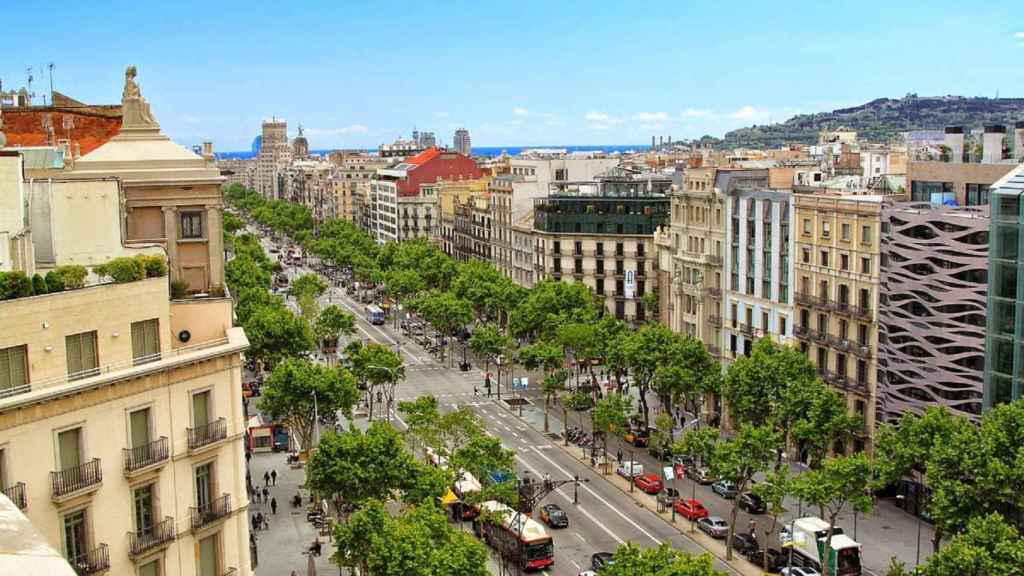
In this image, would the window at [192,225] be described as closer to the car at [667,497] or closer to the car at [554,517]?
the car at [554,517]

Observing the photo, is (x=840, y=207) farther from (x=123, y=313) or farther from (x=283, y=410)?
(x=123, y=313)

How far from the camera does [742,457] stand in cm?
6247

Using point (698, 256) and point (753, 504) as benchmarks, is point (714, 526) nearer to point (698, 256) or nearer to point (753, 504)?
point (753, 504)

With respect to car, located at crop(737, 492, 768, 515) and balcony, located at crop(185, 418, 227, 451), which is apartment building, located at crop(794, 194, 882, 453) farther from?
balcony, located at crop(185, 418, 227, 451)

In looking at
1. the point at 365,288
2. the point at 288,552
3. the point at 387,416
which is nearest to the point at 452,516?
the point at 288,552

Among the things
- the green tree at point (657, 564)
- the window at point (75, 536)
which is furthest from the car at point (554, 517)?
the window at point (75, 536)

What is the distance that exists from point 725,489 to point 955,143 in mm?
32186

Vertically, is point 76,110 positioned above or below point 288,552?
above

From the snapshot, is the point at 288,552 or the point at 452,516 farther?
the point at 452,516

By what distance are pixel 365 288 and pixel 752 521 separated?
12235 centimetres

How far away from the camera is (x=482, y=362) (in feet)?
409

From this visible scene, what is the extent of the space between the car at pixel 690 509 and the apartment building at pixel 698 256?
28529mm

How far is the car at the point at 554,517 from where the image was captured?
67.7 metres

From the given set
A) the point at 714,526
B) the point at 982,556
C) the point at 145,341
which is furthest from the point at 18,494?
the point at 714,526
